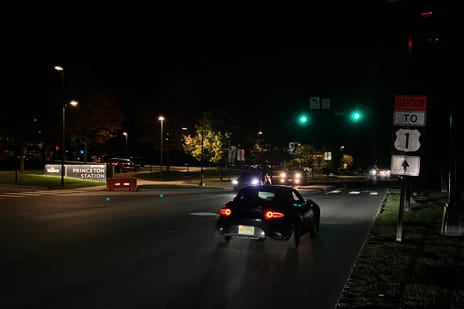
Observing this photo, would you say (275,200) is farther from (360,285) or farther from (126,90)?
(126,90)

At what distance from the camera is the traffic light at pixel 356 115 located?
29.3 m

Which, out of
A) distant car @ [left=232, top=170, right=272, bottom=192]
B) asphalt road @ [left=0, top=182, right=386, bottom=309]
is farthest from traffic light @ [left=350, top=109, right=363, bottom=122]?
asphalt road @ [left=0, top=182, right=386, bottom=309]

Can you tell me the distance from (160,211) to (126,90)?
246ft

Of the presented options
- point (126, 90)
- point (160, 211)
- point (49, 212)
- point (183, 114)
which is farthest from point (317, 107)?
point (126, 90)

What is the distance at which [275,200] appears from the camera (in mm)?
12633

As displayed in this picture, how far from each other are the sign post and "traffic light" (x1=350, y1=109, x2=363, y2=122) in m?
16.5

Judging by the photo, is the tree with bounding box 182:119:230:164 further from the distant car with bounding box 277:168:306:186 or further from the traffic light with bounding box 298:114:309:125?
the traffic light with bounding box 298:114:309:125

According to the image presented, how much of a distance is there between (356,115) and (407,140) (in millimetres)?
16660

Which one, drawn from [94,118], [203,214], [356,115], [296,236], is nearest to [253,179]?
[356,115]

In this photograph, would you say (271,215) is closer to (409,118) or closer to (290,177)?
(409,118)

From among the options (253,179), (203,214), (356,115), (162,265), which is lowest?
(203,214)

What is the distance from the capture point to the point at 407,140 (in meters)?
12.9

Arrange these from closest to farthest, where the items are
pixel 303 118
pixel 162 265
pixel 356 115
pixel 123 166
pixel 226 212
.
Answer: pixel 162 265 < pixel 226 212 < pixel 356 115 < pixel 303 118 < pixel 123 166

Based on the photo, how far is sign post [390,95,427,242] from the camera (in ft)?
42.1
